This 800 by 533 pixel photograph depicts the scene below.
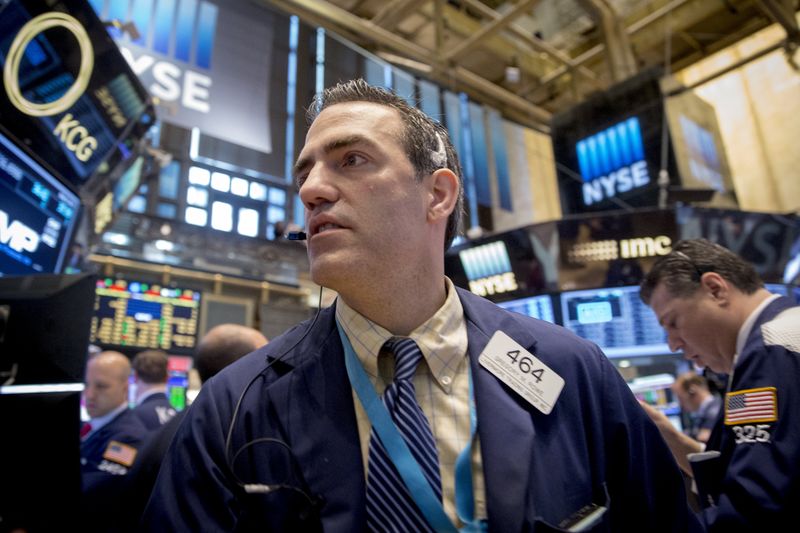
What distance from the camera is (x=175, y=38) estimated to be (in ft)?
14.5

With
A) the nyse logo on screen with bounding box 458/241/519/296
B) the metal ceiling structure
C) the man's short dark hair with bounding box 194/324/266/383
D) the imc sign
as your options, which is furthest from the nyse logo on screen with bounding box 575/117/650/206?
the man's short dark hair with bounding box 194/324/266/383

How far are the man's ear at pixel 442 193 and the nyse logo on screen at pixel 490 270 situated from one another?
3.70 metres

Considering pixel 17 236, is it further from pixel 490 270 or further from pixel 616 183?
A: pixel 616 183

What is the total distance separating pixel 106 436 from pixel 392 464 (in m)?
3.05

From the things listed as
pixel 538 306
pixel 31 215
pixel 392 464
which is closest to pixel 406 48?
pixel 538 306

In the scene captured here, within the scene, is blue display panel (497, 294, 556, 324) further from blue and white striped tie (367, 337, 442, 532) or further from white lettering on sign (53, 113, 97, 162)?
blue and white striped tie (367, 337, 442, 532)

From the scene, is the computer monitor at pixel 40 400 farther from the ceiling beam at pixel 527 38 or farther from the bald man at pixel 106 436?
the ceiling beam at pixel 527 38

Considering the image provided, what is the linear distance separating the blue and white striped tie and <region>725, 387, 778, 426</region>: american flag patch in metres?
0.98

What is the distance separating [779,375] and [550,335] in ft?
2.34

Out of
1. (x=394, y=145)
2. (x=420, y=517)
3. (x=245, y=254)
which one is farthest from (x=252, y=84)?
(x=420, y=517)

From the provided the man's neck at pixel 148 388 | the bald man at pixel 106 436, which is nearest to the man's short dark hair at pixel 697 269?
the bald man at pixel 106 436

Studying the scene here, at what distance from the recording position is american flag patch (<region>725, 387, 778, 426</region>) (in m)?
1.47

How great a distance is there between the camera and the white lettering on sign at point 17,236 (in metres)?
2.41

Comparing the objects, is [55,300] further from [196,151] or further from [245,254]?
[245,254]
